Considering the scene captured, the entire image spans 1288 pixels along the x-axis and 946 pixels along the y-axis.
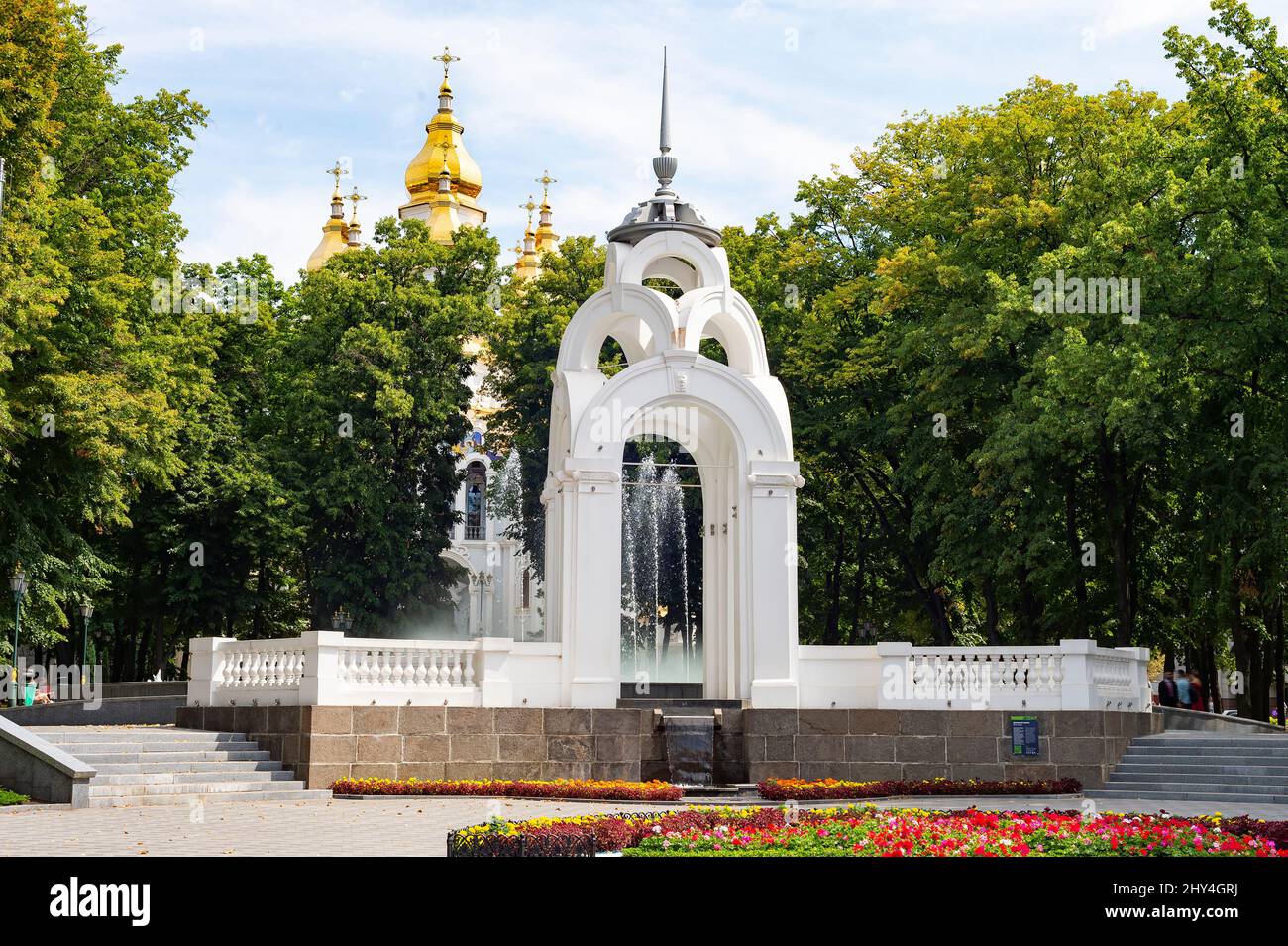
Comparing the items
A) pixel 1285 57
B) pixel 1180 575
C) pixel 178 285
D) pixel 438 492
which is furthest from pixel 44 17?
pixel 1180 575

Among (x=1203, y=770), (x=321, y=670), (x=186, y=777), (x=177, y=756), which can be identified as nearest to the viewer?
(x=186, y=777)

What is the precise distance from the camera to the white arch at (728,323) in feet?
75.4

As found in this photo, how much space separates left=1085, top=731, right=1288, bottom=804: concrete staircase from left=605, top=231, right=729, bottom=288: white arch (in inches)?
A: 390

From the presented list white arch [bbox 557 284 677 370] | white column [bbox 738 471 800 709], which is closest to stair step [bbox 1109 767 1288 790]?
white column [bbox 738 471 800 709]

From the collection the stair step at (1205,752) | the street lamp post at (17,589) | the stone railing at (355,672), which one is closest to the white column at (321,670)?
the stone railing at (355,672)

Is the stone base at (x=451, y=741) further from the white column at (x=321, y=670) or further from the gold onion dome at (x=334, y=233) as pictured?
the gold onion dome at (x=334, y=233)

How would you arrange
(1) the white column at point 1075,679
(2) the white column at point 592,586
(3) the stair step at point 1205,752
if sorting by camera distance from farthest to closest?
(3) the stair step at point 1205,752 → (2) the white column at point 592,586 → (1) the white column at point 1075,679

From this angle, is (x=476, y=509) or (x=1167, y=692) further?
(x=476, y=509)

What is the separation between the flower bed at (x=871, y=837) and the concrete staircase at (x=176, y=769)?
25.4 feet

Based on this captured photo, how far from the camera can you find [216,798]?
1812 centimetres

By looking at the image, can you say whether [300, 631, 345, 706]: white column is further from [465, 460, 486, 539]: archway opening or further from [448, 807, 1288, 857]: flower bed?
[465, 460, 486, 539]: archway opening

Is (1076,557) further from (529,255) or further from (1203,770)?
(529,255)

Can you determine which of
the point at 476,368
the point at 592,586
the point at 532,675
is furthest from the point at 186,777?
the point at 476,368

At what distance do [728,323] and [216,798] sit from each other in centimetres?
1105
